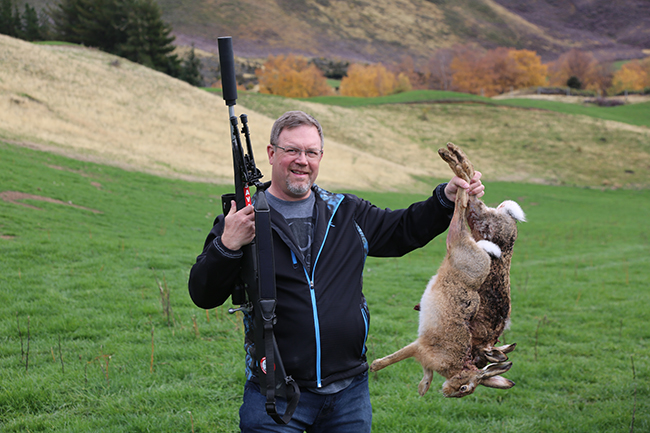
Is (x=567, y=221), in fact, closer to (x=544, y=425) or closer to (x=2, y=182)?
(x=544, y=425)

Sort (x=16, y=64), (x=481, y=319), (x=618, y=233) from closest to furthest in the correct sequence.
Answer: (x=481, y=319) → (x=618, y=233) → (x=16, y=64)

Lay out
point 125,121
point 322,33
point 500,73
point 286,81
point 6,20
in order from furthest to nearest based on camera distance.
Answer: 1. point 322,33
2. point 500,73
3. point 286,81
4. point 6,20
5. point 125,121

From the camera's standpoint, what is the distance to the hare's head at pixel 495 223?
2867 mm

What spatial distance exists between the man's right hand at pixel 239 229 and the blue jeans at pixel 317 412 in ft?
2.84

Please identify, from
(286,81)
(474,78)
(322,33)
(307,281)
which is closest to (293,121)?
(307,281)

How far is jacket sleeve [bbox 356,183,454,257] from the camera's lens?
3287 millimetres

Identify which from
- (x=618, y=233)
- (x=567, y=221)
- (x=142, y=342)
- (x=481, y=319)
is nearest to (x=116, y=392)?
(x=142, y=342)

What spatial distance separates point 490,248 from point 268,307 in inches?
51.0

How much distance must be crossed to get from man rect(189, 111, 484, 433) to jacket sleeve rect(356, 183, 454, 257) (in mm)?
98

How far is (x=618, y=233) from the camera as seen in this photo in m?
22.5

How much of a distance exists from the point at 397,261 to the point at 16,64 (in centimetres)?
3035

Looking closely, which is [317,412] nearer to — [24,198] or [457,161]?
[457,161]

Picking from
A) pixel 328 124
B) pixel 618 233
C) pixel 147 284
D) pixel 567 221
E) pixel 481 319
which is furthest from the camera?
pixel 328 124

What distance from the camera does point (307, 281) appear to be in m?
2.83
